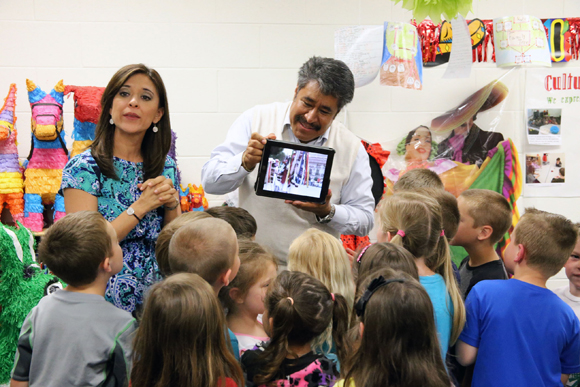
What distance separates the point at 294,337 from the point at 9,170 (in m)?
2.09

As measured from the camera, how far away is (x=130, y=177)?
1636 millimetres

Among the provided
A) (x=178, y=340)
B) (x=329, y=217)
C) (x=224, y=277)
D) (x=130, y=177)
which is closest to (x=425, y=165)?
(x=329, y=217)

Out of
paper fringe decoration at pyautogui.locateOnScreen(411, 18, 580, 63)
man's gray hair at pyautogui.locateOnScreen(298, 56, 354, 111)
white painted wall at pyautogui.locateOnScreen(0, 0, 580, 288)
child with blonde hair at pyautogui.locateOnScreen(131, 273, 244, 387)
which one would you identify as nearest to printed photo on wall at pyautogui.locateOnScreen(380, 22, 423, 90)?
paper fringe decoration at pyautogui.locateOnScreen(411, 18, 580, 63)

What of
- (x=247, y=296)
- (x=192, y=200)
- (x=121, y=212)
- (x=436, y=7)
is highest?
(x=436, y=7)

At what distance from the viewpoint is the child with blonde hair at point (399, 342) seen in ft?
3.48

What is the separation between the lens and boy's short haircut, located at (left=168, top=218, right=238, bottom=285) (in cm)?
130

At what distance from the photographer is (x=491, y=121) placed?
3.27 m

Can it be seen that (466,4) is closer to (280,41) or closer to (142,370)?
(142,370)

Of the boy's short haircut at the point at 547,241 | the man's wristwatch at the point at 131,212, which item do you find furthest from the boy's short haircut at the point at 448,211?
the man's wristwatch at the point at 131,212

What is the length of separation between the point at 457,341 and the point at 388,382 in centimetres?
52

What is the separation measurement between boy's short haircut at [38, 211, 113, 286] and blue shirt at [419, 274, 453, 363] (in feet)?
2.88

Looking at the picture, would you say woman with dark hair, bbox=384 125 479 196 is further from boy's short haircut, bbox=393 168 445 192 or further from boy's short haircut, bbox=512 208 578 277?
boy's short haircut, bbox=512 208 578 277

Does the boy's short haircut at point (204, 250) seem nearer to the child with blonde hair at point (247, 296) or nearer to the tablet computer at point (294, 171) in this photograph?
the child with blonde hair at point (247, 296)

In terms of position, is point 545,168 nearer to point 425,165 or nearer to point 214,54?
point 425,165
